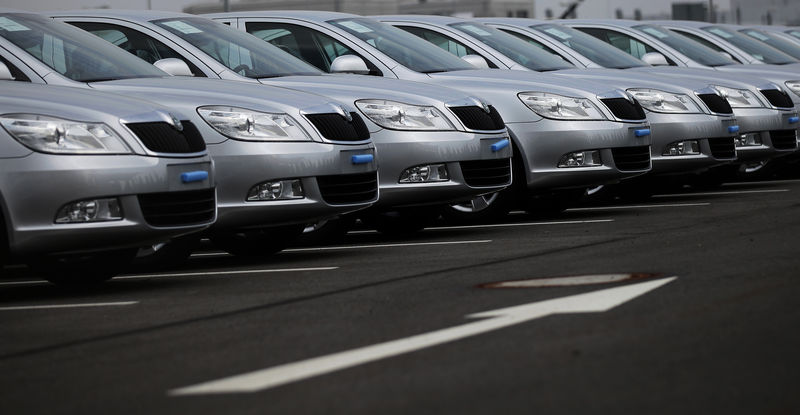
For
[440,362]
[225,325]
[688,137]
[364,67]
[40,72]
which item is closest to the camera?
[440,362]

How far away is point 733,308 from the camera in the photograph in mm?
6438

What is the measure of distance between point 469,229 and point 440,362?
6606 mm

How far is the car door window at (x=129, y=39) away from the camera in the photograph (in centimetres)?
1135

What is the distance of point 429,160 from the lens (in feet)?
36.2

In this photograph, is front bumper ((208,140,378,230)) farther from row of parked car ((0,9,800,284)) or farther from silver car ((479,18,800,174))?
silver car ((479,18,800,174))

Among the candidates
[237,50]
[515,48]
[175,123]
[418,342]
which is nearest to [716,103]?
[515,48]

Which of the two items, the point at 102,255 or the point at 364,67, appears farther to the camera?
the point at 364,67

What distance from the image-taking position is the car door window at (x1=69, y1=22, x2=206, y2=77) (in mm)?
11352

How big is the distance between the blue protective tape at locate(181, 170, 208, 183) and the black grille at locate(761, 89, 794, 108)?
8334mm

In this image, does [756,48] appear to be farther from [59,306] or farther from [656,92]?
[59,306]

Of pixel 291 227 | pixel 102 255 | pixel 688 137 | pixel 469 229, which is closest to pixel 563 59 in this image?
pixel 688 137

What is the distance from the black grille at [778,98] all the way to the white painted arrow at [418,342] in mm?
8422

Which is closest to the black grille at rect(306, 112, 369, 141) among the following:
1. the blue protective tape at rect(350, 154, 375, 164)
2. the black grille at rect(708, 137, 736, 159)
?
the blue protective tape at rect(350, 154, 375, 164)

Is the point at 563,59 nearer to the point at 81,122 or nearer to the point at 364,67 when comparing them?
the point at 364,67
